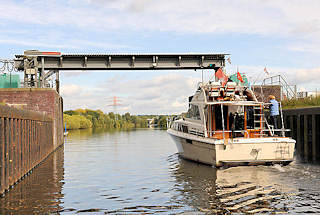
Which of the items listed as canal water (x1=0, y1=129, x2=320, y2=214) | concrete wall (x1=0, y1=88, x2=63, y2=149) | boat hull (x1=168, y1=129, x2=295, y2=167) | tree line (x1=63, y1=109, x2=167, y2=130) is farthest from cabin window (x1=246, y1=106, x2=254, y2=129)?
tree line (x1=63, y1=109, x2=167, y2=130)

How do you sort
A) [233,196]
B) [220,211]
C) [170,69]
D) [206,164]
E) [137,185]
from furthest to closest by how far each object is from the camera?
[170,69]
[206,164]
[137,185]
[233,196]
[220,211]

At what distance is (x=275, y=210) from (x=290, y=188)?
9.63 ft

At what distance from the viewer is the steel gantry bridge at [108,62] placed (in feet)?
126

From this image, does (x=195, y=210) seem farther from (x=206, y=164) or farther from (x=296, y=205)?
(x=206, y=164)

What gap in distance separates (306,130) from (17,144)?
15.8m

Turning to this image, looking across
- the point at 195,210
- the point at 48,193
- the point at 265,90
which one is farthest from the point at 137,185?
the point at 265,90

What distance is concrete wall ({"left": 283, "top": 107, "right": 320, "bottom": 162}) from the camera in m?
21.8

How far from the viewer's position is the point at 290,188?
13.3 metres

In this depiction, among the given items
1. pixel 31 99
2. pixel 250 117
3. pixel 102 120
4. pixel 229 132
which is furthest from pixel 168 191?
pixel 102 120

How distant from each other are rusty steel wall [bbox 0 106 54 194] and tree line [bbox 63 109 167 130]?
47.3m

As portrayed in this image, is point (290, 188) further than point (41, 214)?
Yes

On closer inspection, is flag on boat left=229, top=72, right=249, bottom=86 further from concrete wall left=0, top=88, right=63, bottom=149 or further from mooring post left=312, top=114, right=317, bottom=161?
concrete wall left=0, top=88, right=63, bottom=149

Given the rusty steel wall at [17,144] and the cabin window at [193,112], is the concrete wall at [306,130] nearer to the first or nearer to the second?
the cabin window at [193,112]

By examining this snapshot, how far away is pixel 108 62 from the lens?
130 ft
